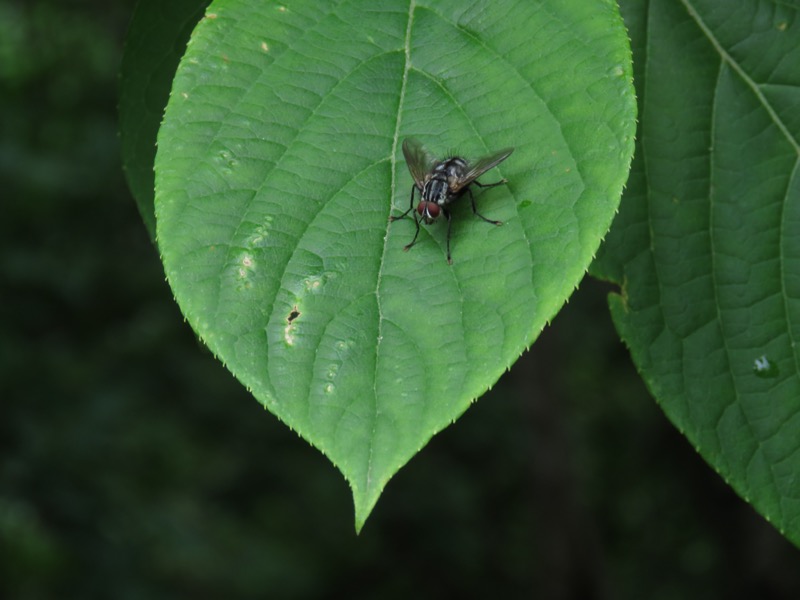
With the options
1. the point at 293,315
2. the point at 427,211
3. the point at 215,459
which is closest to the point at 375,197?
the point at 427,211

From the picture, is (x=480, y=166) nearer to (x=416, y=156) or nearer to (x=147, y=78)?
(x=416, y=156)

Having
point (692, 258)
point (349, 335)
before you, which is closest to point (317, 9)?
point (349, 335)

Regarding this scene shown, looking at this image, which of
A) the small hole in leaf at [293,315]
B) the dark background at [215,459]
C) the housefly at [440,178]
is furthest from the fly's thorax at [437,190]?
the dark background at [215,459]

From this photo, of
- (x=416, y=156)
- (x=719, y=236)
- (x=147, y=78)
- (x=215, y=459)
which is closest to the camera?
(x=416, y=156)

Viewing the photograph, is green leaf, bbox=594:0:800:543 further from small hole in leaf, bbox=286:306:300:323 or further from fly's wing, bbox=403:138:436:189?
small hole in leaf, bbox=286:306:300:323

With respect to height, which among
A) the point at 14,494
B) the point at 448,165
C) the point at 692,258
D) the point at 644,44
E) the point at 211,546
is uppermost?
the point at 644,44

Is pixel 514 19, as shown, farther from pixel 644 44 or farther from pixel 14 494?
pixel 14 494

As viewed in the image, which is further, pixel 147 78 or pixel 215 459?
pixel 215 459

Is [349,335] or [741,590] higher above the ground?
[349,335]
